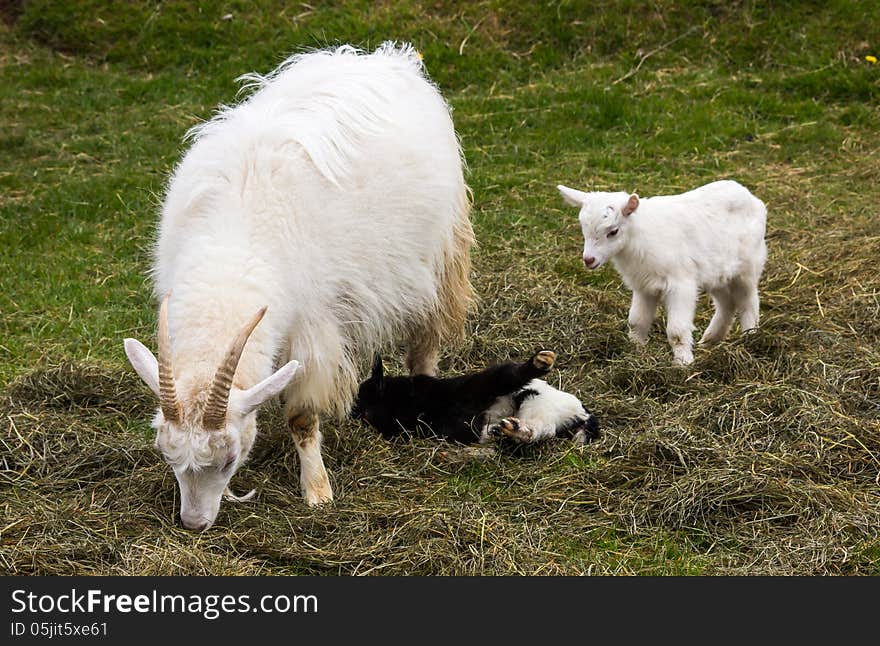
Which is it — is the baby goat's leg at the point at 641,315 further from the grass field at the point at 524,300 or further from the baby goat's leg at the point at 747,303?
the baby goat's leg at the point at 747,303

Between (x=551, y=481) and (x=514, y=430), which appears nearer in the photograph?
(x=551, y=481)

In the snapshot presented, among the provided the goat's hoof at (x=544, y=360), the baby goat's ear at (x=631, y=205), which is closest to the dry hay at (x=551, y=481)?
the goat's hoof at (x=544, y=360)

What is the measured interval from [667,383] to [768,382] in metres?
0.51

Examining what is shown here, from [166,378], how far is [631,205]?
3133mm

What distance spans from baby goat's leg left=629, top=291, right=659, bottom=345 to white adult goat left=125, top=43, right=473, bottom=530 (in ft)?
3.70

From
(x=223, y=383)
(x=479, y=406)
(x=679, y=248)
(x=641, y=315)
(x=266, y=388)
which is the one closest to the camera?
(x=223, y=383)

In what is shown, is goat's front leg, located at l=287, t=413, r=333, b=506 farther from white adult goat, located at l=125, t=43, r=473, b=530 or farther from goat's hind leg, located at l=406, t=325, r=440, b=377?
goat's hind leg, located at l=406, t=325, r=440, b=377

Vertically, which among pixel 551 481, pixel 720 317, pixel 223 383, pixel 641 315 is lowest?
pixel 720 317

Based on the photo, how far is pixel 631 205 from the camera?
6371 mm

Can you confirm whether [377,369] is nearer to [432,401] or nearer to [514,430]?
[432,401]

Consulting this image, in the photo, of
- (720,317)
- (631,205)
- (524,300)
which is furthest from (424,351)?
(720,317)

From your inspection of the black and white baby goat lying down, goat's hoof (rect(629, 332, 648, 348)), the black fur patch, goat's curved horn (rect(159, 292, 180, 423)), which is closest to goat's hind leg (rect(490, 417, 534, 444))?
the black and white baby goat lying down

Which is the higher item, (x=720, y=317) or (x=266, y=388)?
(x=266, y=388)
